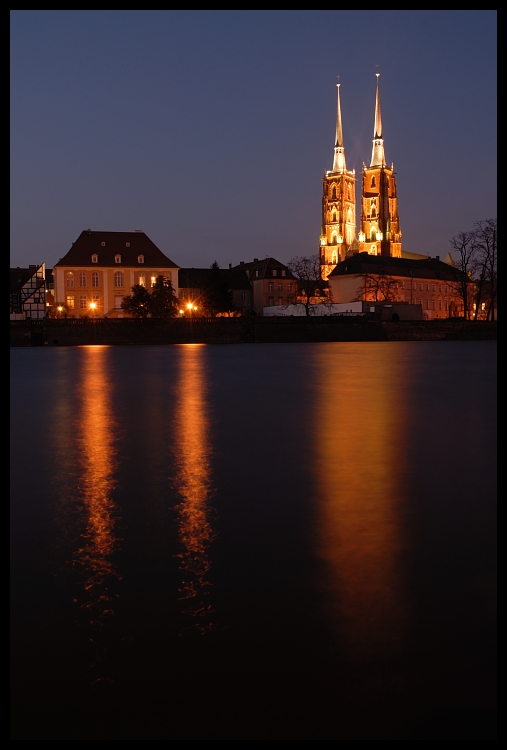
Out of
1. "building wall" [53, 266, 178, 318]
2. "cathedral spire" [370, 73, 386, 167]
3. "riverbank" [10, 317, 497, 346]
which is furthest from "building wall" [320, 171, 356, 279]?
"riverbank" [10, 317, 497, 346]

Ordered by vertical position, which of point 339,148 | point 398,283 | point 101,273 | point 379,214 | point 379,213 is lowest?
point 101,273

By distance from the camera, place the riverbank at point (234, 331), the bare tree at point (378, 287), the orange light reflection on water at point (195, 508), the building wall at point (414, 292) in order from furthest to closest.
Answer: the building wall at point (414, 292), the bare tree at point (378, 287), the riverbank at point (234, 331), the orange light reflection on water at point (195, 508)

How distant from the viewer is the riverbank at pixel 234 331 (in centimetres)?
6806

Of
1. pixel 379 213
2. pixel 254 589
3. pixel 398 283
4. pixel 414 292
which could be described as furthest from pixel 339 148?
pixel 254 589

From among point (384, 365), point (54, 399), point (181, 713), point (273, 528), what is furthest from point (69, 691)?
point (384, 365)

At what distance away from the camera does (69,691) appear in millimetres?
3938


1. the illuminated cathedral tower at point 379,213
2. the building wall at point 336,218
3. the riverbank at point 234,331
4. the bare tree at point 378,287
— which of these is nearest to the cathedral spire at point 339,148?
the building wall at point 336,218

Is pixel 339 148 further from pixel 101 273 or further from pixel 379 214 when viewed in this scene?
pixel 101 273

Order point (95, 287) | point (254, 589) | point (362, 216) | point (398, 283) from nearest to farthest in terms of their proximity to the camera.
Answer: point (254, 589) → point (95, 287) → point (398, 283) → point (362, 216)

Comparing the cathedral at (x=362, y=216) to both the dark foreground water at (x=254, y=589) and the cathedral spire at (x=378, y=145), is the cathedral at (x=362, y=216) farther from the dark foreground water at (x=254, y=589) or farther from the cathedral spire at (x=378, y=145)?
the dark foreground water at (x=254, y=589)

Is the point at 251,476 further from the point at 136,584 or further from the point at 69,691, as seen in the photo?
the point at 69,691

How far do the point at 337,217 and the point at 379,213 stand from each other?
7920mm

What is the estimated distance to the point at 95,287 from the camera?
3617 inches

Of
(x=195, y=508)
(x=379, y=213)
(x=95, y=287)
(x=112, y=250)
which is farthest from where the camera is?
(x=379, y=213)
